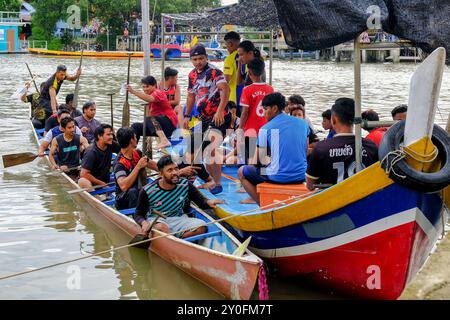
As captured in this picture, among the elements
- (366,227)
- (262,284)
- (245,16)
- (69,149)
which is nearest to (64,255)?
(262,284)

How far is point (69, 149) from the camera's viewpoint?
10.6m

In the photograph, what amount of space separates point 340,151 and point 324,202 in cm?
59

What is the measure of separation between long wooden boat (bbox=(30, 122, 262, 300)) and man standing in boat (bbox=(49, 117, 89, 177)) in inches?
112

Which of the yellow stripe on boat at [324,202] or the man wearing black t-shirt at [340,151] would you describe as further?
the man wearing black t-shirt at [340,151]

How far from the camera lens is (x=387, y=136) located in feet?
17.2

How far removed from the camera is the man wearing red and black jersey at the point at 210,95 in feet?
28.1

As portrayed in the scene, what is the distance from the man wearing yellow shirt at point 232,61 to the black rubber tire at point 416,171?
4866mm

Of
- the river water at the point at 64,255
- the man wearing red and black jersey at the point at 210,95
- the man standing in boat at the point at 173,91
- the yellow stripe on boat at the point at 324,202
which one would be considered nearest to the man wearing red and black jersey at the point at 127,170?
the river water at the point at 64,255

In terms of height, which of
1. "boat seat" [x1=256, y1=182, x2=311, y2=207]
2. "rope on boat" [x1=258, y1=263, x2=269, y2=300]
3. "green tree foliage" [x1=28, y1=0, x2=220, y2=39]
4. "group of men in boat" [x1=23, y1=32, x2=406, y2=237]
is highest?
"green tree foliage" [x1=28, y1=0, x2=220, y2=39]

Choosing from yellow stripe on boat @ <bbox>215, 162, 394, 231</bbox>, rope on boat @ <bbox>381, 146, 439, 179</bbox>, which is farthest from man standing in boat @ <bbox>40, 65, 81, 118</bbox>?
rope on boat @ <bbox>381, 146, 439, 179</bbox>

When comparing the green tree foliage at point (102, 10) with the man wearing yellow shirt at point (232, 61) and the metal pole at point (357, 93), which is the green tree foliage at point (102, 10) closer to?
the man wearing yellow shirt at point (232, 61)

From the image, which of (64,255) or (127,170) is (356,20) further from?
(64,255)

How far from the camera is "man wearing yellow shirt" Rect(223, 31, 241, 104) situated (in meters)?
9.83

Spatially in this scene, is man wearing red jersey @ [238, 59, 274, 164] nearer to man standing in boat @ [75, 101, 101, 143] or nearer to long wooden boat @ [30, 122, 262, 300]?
long wooden boat @ [30, 122, 262, 300]
